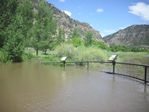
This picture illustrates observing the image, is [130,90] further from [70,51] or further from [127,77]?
[70,51]

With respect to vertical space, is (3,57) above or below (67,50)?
below

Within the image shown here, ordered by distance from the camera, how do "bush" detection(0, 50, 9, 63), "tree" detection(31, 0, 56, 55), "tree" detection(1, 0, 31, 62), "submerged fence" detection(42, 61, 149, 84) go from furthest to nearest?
"tree" detection(31, 0, 56, 55) < "tree" detection(1, 0, 31, 62) < "bush" detection(0, 50, 9, 63) < "submerged fence" detection(42, 61, 149, 84)

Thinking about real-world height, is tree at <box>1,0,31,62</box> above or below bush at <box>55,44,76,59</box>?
above

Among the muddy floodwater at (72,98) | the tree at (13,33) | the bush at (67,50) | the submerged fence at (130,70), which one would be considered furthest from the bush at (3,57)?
the muddy floodwater at (72,98)

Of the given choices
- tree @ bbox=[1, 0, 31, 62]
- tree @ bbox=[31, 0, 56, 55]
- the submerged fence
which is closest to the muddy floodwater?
the submerged fence

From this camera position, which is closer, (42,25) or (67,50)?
(67,50)

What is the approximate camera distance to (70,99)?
12016mm

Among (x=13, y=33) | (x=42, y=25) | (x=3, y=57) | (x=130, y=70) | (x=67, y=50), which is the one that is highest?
(x=42, y=25)

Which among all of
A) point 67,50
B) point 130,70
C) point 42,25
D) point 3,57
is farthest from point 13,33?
point 42,25

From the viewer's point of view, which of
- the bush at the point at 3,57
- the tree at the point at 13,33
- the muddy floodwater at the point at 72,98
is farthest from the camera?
the tree at the point at 13,33

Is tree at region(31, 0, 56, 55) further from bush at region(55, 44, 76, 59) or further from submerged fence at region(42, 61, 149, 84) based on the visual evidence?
submerged fence at region(42, 61, 149, 84)

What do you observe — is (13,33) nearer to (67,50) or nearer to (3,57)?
(3,57)

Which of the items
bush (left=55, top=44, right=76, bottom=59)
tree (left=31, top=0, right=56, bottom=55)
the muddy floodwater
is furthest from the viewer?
tree (left=31, top=0, right=56, bottom=55)

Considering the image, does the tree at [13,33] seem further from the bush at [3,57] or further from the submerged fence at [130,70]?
the submerged fence at [130,70]
